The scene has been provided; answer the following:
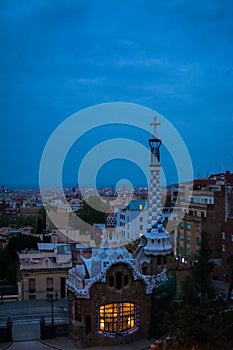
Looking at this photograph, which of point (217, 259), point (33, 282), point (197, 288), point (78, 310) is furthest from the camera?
point (217, 259)

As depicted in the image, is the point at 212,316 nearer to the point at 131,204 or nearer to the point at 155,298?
the point at 155,298

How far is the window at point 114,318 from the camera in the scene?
22391 millimetres

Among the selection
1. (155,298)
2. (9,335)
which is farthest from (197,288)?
(9,335)

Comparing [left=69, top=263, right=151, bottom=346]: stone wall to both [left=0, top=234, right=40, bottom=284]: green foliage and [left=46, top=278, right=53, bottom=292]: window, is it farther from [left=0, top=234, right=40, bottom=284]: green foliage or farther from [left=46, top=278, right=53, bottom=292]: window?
[left=0, top=234, right=40, bottom=284]: green foliage

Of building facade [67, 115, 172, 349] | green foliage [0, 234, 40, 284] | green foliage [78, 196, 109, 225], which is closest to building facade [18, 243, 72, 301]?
green foliage [0, 234, 40, 284]

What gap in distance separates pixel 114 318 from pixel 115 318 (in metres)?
0.06

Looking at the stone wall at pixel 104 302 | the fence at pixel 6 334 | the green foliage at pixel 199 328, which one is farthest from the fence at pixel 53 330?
the green foliage at pixel 199 328

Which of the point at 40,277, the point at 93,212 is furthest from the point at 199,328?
the point at 93,212

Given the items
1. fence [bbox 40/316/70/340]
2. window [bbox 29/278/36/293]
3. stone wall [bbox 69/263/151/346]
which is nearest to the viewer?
stone wall [bbox 69/263/151/346]

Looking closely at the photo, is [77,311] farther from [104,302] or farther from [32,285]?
[32,285]

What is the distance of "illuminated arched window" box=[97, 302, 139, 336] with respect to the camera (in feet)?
73.4

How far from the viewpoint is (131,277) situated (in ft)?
75.0

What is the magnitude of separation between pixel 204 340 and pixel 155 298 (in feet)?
22.4

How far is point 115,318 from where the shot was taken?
2253 cm
